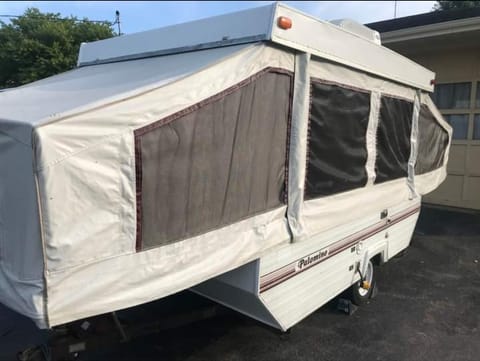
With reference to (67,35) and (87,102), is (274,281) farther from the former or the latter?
(67,35)

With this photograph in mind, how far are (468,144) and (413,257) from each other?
3.28 meters

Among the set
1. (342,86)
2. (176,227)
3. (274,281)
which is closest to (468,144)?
(342,86)

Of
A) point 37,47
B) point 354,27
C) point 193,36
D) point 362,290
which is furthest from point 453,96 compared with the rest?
point 37,47

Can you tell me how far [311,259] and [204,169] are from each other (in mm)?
1312

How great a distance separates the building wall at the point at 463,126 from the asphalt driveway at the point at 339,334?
141 inches

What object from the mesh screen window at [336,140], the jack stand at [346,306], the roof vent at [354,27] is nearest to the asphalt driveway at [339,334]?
the jack stand at [346,306]

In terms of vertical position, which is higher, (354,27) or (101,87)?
(354,27)

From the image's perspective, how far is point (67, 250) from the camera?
172cm

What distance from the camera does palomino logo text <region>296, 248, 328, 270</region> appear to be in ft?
9.91

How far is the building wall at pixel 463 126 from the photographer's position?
7812 millimetres

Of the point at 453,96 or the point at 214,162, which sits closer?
the point at 214,162

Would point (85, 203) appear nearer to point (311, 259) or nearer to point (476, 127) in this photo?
point (311, 259)

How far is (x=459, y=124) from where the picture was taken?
8.07 metres

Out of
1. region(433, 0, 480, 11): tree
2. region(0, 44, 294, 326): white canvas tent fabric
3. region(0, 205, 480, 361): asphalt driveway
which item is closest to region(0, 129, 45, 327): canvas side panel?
region(0, 44, 294, 326): white canvas tent fabric
